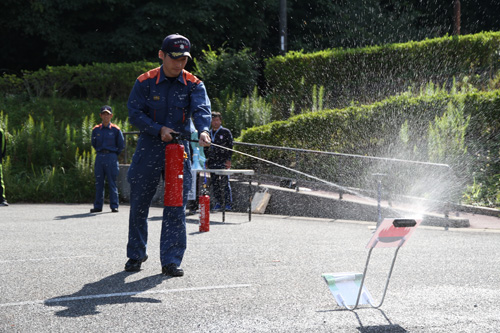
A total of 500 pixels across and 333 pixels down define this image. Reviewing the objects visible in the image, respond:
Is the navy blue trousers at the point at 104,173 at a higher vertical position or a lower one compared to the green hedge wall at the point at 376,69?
lower

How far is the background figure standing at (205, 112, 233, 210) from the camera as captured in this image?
1366 cm

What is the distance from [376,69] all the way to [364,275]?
1588cm

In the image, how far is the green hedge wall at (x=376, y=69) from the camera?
18.6 metres

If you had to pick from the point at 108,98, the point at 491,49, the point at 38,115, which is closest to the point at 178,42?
the point at 491,49

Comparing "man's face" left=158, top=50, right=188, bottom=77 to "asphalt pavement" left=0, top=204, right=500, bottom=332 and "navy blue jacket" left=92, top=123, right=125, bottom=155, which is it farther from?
"navy blue jacket" left=92, top=123, right=125, bottom=155

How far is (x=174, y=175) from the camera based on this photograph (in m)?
6.46

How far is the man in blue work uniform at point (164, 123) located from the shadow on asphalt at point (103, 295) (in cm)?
39

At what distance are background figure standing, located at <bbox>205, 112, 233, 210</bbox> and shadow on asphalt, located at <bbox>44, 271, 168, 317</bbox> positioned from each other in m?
7.01

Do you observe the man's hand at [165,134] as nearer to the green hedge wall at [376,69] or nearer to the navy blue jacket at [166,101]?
the navy blue jacket at [166,101]

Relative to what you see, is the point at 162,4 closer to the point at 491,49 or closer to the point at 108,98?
the point at 108,98

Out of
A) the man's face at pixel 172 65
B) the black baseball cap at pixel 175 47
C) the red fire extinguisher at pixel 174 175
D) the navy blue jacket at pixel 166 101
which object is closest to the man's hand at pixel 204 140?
the navy blue jacket at pixel 166 101

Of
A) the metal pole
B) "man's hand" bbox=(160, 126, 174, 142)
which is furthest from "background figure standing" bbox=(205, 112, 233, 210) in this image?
the metal pole

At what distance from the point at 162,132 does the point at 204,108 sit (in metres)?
0.53

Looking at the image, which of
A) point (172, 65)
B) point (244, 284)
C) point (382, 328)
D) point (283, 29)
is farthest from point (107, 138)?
point (283, 29)
